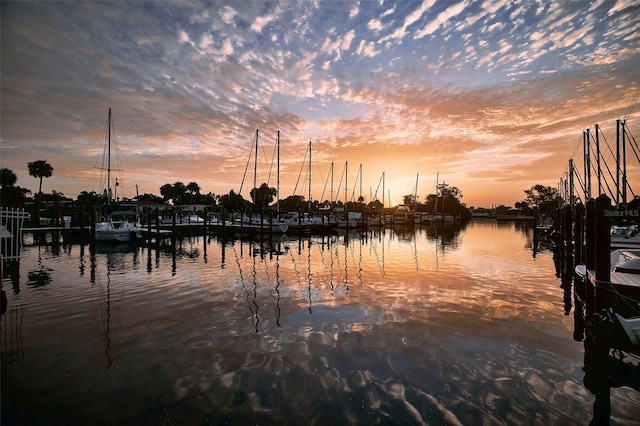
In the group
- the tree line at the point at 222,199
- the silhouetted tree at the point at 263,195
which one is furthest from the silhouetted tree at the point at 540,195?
A: the silhouetted tree at the point at 263,195

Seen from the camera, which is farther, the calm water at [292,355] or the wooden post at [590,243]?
the wooden post at [590,243]

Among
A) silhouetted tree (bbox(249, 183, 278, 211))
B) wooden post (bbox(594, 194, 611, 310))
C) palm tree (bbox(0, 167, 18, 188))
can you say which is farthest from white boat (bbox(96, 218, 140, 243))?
silhouetted tree (bbox(249, 183, 278, 211))

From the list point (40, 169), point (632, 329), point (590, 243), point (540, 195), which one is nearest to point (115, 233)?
point (590, 243)

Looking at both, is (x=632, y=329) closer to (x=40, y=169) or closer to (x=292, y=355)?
(x=292, y=355)

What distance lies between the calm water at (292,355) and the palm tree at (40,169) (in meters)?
77.0

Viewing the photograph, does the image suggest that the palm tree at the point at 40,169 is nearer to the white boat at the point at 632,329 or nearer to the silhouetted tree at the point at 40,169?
the silhouetted tree at the point at 40,169

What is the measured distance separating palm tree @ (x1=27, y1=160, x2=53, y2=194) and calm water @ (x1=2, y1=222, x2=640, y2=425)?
253 feet

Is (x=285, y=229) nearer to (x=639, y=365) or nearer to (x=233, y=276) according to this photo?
(x=233, y=276)

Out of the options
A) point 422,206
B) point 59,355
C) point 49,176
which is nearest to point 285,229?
point 59,355

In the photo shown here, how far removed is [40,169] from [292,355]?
3687 inches

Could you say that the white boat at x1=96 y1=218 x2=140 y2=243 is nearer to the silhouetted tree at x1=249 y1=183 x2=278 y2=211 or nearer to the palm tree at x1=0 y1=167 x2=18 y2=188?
the palm tree at x1=0 y1=167 x2=18 y2=188

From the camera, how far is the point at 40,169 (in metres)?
75.4

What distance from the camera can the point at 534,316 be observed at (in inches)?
449

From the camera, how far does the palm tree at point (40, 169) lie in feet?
246
